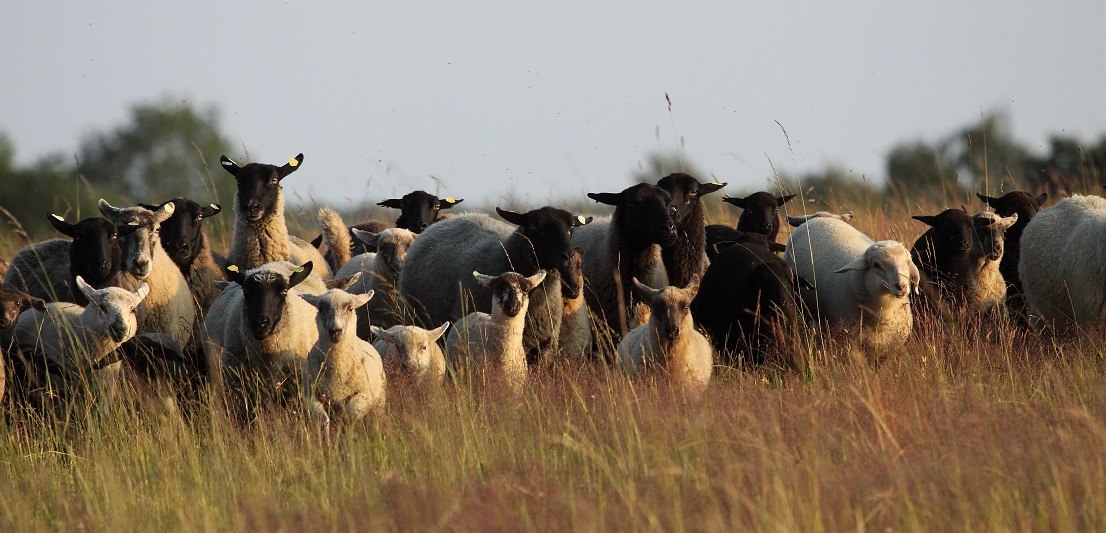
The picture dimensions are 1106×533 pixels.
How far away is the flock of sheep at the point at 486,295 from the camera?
8.19 m

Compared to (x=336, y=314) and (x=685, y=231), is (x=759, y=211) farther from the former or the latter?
(x=336, y=314)

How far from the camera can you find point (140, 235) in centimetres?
986

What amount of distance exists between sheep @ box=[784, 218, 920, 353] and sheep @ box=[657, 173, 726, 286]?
1.05m

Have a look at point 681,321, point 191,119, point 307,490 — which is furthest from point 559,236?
point 191,119

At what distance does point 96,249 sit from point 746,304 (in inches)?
182

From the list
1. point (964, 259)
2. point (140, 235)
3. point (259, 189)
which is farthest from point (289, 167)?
point (964, 259)

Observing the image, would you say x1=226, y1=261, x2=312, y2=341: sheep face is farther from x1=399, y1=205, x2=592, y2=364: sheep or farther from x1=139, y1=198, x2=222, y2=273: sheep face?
x1=139, y1=198, x2=222, y2=273: sheep face

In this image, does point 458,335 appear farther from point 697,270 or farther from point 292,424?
point 697,270

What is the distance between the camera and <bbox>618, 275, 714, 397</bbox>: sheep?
800cm

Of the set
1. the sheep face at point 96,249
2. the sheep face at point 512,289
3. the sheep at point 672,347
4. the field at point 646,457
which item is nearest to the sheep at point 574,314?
the sheep face at point 512,289

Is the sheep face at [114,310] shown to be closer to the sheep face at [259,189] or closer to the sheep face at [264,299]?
the sheep face at [264,299]

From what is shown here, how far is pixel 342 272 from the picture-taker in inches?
448

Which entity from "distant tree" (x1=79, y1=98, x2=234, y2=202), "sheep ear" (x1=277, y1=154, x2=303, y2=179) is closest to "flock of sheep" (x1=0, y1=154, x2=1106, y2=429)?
"sheep ear" (x1=277, y1=154, x2=303, y2=179)

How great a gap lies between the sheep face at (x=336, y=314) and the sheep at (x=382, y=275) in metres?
2.26
